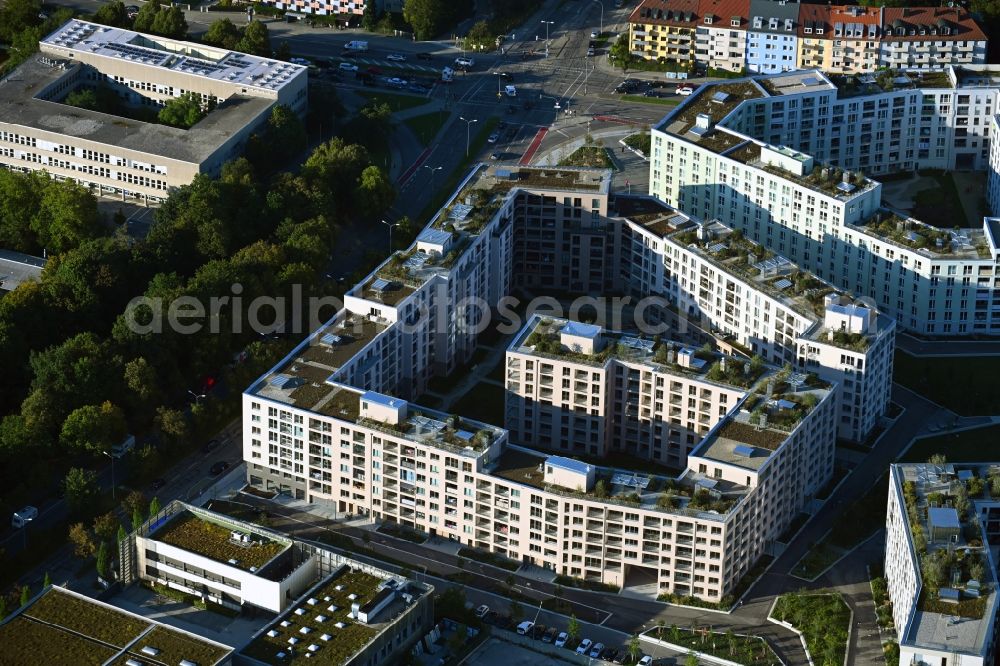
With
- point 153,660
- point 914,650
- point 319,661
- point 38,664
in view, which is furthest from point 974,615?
point 38,664

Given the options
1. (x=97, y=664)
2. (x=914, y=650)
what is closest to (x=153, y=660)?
(x=97, y=664)

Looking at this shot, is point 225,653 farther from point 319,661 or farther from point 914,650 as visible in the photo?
point 914,650

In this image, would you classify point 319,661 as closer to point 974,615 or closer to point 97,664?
point 97,664

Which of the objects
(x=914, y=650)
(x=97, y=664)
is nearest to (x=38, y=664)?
(x=97, y=664)

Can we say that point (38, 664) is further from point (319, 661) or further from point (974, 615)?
point (974, 615)

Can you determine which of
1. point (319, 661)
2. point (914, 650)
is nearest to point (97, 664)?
point (319, 661)

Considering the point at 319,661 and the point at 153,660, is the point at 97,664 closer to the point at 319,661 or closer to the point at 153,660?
the point at 153,660
